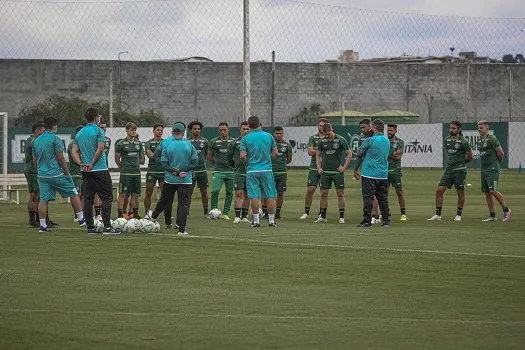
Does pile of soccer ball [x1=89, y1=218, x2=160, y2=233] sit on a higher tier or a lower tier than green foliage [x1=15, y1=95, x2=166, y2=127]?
lower

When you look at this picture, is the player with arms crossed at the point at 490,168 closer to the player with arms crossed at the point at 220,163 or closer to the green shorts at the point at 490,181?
the green shorts at the point at 490,181

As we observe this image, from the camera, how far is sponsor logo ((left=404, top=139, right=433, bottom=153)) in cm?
5222

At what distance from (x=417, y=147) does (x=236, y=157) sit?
88.4 feet

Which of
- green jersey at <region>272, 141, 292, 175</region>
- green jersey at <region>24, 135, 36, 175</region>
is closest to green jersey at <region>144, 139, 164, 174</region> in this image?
green jersey at <region>272, 141, 292, 175</region>

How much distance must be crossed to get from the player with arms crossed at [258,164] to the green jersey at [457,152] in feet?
14.0

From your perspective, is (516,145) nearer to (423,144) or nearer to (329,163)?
(423,144)

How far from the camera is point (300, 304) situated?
12.6 meters

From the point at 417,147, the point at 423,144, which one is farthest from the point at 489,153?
the point at 417,147

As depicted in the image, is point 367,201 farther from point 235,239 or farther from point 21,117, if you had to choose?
point 21,117

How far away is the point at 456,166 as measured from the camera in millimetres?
25844

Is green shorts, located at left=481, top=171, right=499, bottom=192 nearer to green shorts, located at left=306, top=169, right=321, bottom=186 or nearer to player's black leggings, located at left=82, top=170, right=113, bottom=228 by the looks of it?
green shorts, located at left=306, top=169, right=321, bottom=186

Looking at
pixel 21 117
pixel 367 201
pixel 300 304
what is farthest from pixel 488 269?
pixel 21 117

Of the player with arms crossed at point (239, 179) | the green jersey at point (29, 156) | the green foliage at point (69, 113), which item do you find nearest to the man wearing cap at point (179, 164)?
the player with arms crossed at point (239, 179)

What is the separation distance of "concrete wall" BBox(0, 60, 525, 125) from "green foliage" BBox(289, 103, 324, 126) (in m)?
0.35
